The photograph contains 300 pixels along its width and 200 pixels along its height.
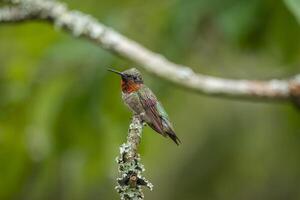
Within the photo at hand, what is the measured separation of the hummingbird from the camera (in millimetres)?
1483

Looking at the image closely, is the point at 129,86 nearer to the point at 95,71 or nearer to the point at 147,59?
the point at 147,59

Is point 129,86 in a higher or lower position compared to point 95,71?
lower

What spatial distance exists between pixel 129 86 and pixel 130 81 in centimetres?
1

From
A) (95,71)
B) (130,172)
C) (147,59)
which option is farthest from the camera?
(95,71)

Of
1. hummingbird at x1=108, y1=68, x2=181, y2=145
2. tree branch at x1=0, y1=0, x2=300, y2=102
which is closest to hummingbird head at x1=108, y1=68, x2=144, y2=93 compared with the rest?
hummingbird at x1=108, y1=68, x2=181, y2=145

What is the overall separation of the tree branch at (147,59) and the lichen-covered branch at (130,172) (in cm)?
171

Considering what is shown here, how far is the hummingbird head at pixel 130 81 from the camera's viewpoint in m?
1.51

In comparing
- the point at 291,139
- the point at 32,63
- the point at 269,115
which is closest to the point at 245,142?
the point at 269,115

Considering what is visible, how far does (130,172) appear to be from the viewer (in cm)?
143

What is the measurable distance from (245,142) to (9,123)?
2.54 meters

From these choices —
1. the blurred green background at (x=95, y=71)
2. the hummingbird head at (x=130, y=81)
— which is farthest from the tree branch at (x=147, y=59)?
the hummingbird head at (x=130, y=81)

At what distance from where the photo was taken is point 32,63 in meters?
4.54

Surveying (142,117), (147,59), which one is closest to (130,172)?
(142,117)

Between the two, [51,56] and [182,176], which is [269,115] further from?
[51,56]
